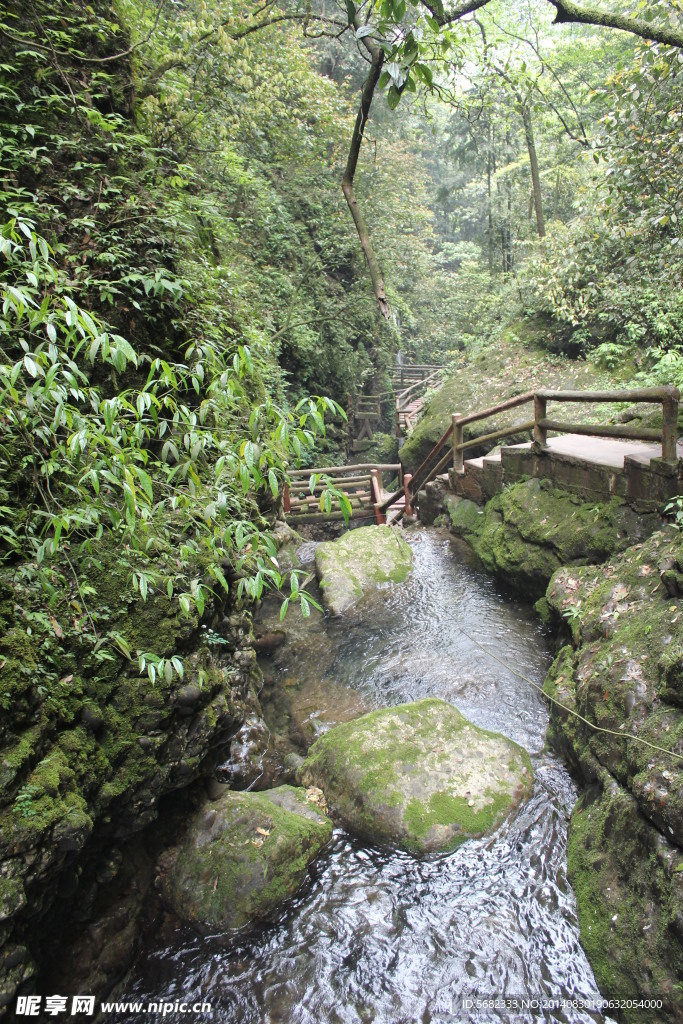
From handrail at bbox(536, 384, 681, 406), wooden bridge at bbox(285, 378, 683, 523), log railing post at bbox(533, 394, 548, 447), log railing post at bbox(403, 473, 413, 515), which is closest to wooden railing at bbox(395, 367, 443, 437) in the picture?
log railing post at bbox(403, 473, 413, 515)

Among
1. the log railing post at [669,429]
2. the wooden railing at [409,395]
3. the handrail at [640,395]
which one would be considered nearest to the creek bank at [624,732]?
the log railing post at [669,429]

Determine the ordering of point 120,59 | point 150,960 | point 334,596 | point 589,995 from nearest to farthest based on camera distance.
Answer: point 589,995
point 150,960
point 120,59
point 334,596

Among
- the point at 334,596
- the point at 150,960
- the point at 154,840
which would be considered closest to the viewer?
the point at 150,960

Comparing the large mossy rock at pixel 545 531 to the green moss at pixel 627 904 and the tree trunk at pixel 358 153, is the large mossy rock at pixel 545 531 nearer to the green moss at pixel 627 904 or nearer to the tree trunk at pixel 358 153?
the green moss at pixel 627 904

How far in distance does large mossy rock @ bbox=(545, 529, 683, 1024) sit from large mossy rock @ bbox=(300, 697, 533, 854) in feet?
1.67

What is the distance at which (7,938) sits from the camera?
1.93 metres

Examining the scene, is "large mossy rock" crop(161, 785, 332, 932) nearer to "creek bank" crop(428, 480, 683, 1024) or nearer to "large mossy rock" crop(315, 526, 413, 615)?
"creek bank" crop(428, 480, 683, 1024)

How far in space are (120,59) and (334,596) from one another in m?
6.23

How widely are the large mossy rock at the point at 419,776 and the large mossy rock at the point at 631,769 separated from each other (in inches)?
20.0

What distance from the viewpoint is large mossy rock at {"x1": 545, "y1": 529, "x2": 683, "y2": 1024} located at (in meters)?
2.44

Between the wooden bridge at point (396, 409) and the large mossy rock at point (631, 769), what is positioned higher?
the large mossy rock at point (631, 769)

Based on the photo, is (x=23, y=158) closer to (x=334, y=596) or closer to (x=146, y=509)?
(x=146, y=509)

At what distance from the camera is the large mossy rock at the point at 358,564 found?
7.29 metres

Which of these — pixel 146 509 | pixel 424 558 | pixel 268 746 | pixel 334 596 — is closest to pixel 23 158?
pixel 146 509
